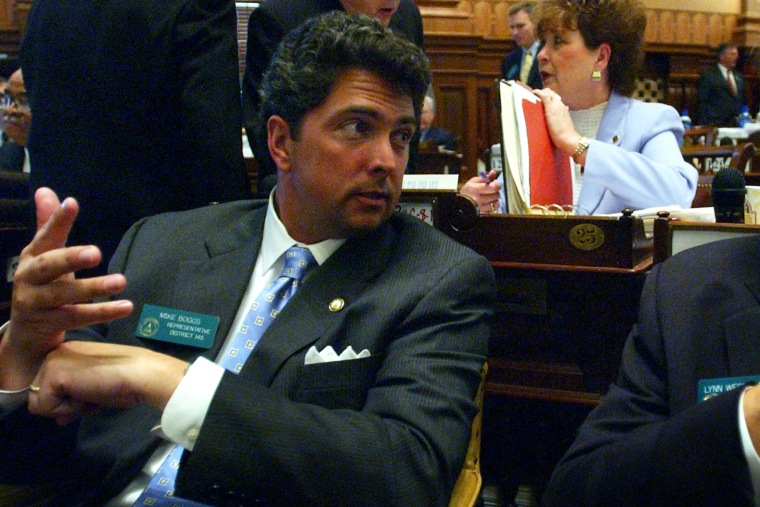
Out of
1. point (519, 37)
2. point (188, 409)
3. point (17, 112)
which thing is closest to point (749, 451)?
point (188, 409)

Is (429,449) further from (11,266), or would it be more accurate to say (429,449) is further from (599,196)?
(11,266)

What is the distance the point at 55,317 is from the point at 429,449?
2.06ft

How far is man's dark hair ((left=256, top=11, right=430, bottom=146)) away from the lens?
1.71m

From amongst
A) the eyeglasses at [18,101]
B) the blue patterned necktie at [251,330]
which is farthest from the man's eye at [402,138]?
the eyeglasses at [18,101]

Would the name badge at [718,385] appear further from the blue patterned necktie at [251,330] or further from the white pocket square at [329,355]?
the blue patterned necktie at [251,330]

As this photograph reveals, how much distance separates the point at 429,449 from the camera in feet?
4.52

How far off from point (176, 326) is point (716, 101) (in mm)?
10462

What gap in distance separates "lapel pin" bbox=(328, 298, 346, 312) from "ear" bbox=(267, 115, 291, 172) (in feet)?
1.22

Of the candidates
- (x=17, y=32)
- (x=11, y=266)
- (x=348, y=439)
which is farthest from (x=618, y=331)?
(x=17, y=32)

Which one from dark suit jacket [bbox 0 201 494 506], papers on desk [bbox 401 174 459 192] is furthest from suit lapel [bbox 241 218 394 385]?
papers on desk [bbox 401 174 459 192]

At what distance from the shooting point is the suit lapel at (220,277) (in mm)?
1688

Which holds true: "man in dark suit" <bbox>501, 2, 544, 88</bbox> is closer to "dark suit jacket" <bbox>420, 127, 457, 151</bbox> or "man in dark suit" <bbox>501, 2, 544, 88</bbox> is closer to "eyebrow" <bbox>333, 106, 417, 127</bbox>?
"dark suit jacket" <bbox>420, 127, 457, 151</bbox>

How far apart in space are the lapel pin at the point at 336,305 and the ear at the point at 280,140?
14.7 inches

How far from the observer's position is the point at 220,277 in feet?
5.71
